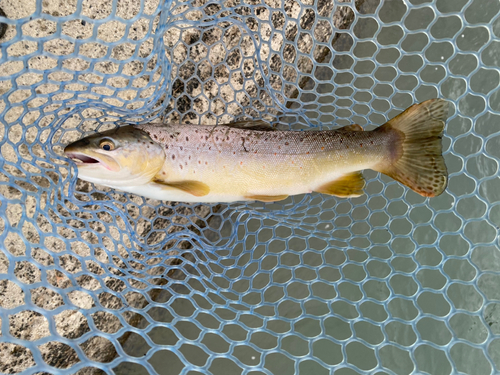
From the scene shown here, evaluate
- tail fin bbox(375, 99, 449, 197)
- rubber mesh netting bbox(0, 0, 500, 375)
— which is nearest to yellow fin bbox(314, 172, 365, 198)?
tail fin bbox(375, 99, 449, 197)

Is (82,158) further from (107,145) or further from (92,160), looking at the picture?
(107,145)

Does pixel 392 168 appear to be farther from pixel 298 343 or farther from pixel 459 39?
pixel 459 39

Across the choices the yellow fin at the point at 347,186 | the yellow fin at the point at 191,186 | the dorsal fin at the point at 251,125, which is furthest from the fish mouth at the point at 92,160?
the yellow fin at the point at 347,186

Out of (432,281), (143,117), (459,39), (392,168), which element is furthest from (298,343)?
(459,39)

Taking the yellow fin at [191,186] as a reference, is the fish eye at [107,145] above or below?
above

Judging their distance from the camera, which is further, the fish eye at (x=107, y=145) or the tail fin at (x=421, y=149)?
the tail fin at (x=421, y=149)

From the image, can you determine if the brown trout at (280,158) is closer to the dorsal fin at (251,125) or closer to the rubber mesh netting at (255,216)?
the dorsal fin at (251,125)

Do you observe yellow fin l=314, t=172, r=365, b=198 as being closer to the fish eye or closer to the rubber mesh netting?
the rubber mesh netting

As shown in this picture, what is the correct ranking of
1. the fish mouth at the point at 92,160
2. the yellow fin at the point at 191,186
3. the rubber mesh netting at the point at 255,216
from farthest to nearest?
the rubber mesh netting at the point at 255,216 → the yellow fin at the point at 191,186 → the fish mouth at the point at 92,160
